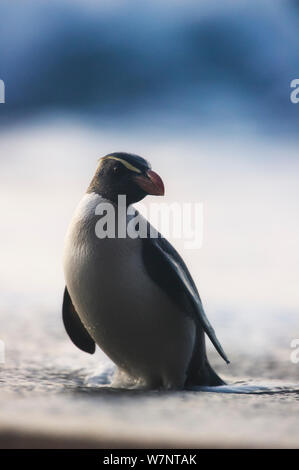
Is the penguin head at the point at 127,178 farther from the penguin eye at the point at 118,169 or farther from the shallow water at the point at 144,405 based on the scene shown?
the shallow water at the point at 144,405

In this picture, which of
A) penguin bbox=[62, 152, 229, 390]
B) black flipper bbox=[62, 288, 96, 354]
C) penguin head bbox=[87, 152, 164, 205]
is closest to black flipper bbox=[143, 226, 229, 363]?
penguin bbox=[62, 152, 229, 390]

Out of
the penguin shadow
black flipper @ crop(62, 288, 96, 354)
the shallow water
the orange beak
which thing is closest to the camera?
the shallow water

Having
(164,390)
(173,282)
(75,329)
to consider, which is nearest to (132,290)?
(173,282)

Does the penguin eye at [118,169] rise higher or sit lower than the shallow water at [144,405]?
higher

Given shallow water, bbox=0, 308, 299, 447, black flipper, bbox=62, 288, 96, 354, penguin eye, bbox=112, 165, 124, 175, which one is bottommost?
shallow water, bbox=0, 308, 299, 447

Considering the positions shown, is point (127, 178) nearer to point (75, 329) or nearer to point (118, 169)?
point (118, 169)

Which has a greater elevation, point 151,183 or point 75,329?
point 151,183

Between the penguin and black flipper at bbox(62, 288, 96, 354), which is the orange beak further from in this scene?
black flipper at bbox(62, 288, 96, 354)

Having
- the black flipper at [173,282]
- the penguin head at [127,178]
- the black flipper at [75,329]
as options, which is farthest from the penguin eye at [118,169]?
the black flipper at [75,329]

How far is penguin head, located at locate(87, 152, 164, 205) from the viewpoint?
1.35 m

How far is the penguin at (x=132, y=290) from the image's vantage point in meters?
1.35

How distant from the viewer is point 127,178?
137cm

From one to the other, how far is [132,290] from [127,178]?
0.24 m
